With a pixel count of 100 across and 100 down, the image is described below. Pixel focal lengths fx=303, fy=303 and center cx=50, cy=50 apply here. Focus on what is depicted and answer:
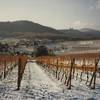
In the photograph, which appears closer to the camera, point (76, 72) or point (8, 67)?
point (76, 72)

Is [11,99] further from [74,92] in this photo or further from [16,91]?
[74,92]

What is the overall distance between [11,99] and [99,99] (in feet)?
13.7

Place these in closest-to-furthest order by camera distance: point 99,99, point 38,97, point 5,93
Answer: point 99,99 → point 38,97 → point 5,93

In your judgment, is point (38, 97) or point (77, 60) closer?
point (38, 97)

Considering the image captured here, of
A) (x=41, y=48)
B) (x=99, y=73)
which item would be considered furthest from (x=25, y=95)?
(x=41, y=48)

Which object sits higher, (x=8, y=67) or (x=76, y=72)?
(x=76, y=72)

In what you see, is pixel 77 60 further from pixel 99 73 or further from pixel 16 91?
pixel 16 91

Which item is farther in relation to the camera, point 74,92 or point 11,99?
point 74,92

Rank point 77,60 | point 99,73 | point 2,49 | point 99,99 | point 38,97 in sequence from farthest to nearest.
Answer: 1. point 2,49
2. point 77,60
3. point 99,73
4. point 38,97
5. point 99,99

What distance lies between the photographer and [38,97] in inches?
604

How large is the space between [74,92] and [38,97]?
2502mm

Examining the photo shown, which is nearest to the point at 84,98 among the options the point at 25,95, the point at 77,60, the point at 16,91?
the point at 25,95

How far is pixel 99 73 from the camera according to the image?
27188mm

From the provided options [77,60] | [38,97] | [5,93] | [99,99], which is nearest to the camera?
[99,99]
